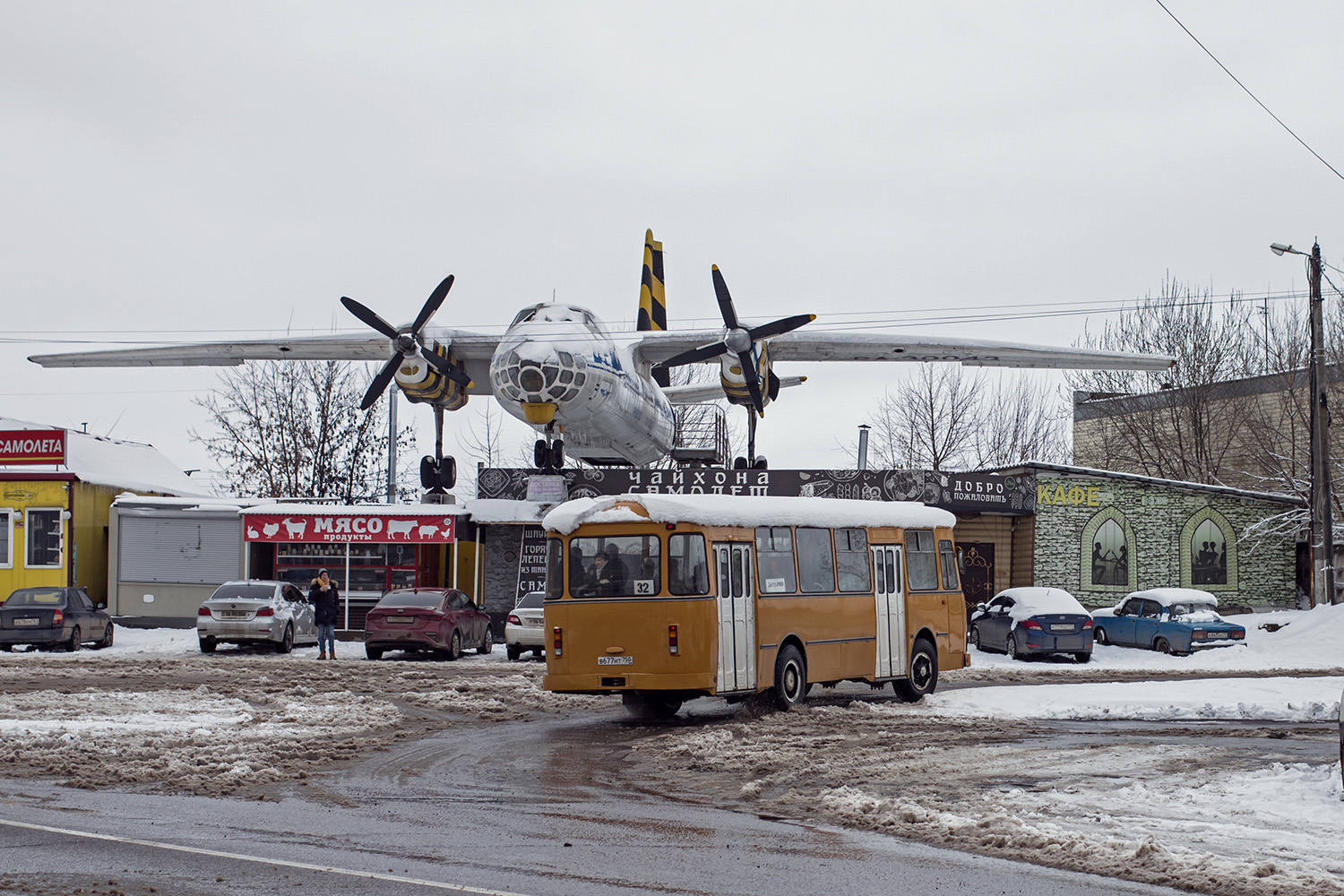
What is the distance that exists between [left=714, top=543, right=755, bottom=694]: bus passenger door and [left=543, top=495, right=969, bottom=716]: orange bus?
2cm

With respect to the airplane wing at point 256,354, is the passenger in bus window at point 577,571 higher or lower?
lower

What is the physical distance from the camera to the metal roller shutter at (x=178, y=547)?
1277 inches

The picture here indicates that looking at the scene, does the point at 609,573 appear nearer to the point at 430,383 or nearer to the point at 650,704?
the point at 650,704

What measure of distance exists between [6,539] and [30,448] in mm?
2446

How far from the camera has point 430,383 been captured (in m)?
30.8

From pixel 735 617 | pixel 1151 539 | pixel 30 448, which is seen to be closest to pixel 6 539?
pixel 30 448

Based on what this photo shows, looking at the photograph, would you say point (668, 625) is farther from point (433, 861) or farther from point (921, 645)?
point (433, 861)

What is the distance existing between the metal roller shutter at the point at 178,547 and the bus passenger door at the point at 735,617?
21.0 metres

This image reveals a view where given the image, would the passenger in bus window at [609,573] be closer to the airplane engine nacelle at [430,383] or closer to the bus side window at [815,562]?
the bus side window at [815,562]

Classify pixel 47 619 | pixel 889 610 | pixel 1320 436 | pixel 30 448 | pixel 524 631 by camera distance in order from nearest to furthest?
pixel 889 610
pixel 524 631
pixel 47 619
pixel 1320 436
pixel 30 448

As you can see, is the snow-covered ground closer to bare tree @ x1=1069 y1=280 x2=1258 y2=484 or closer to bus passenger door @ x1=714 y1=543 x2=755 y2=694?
bus passenger door @ x1=714 y1=543 x2=755 y2=694

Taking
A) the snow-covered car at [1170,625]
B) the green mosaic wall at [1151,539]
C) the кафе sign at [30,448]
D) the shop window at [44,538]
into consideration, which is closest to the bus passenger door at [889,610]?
the snow-covered car at [1170,625]

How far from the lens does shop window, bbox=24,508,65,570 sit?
110ft

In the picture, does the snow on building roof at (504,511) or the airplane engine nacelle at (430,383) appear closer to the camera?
the airplane engine nacelle at (430,383)
